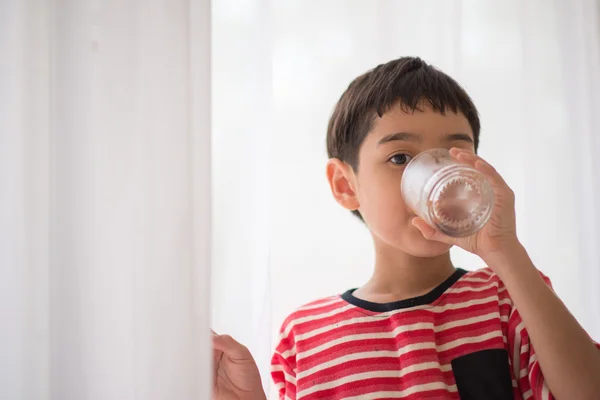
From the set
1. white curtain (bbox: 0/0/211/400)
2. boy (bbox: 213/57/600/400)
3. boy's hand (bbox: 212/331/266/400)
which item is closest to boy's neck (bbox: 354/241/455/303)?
boy (bbox: 213/57/600/400)

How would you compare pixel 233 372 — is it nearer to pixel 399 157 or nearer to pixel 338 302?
pixel 338 302

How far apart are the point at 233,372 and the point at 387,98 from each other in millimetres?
497

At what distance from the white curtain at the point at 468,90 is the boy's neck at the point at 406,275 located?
0.15 meters

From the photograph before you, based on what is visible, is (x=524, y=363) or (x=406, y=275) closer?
(x=524, y=363)

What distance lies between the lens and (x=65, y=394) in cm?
62

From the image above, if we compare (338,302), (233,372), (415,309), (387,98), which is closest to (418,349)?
(415,309)

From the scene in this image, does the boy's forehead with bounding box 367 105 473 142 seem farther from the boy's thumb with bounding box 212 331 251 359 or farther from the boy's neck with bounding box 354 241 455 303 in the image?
the boy's thumb with bounding box 212 331 251 359

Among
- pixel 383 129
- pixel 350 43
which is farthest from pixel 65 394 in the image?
pixel 350 43

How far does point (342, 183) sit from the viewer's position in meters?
0.98

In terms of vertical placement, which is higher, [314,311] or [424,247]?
[424,247]

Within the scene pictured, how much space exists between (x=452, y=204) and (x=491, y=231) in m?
0.11

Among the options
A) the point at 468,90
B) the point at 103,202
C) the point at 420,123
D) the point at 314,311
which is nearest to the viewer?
the point at 103,202

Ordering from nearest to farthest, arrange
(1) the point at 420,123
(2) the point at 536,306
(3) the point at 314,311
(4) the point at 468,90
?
(2) the point at 536,306, (1) the point at 420,123, (3) the point at 314,311, (4) the point at 468,90

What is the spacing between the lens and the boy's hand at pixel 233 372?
76 cm
